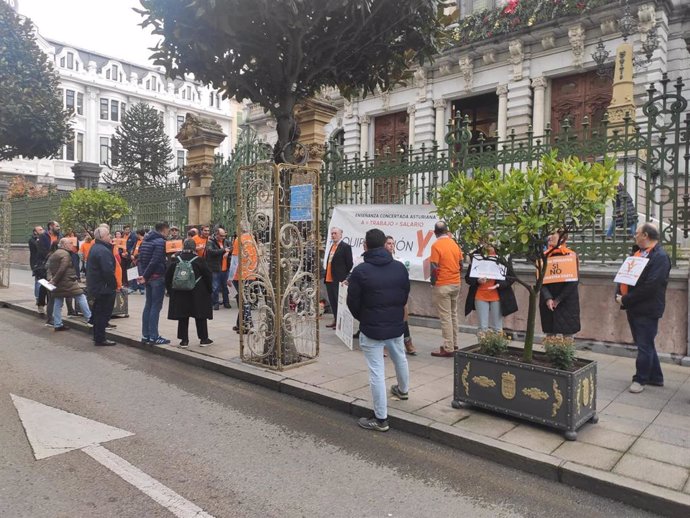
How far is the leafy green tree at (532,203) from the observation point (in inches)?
164

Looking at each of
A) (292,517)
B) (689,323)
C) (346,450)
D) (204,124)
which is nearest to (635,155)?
(689,323)

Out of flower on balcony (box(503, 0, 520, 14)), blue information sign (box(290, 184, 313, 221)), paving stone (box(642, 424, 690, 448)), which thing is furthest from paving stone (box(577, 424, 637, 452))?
flower on balcony (box(503, 0, 520, 14))

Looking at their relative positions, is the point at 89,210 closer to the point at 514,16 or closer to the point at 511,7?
the point at 514,16

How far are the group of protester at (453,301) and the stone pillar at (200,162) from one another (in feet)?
27.6

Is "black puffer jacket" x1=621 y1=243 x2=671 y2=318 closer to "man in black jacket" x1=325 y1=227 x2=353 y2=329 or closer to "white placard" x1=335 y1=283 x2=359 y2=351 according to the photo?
"white placard" x1=335 y1=283 x2=359 y2=351

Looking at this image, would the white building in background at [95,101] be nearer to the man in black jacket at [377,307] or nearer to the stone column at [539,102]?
the stone column at [539,102]

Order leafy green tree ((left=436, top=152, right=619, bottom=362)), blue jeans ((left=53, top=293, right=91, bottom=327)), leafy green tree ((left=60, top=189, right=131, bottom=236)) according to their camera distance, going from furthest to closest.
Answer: leafy green tree ((left=60, top=189, right=131, bottom=236))
blue jeans ((left=53, top=293, right=91, bottom=327))
leafy green tree ((left=436, top=152, right=619, bottom=362))

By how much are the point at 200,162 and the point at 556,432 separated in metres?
11.6

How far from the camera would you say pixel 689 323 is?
6.56 metres

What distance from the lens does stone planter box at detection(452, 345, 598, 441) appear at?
4289 mm

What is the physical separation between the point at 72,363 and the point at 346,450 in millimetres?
4802

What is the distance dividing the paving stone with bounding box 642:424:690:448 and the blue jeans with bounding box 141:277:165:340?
21.9 ft

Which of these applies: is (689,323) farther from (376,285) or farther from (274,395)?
→ (274,395)

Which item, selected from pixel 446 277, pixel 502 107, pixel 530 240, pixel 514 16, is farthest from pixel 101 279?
pixel 514 16
